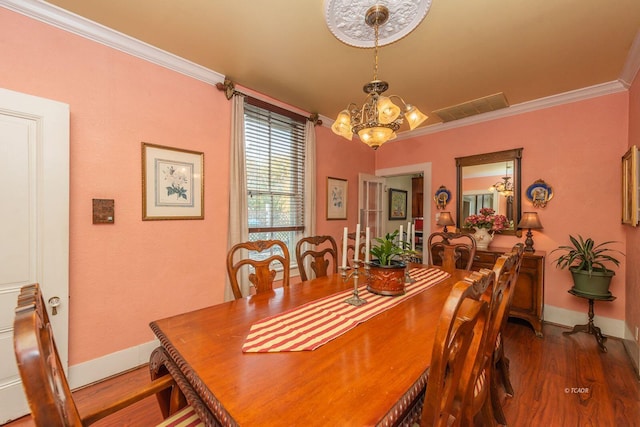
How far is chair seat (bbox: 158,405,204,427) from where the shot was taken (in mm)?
983

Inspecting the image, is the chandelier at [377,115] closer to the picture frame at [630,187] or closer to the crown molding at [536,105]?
the picture frame at [630,187]

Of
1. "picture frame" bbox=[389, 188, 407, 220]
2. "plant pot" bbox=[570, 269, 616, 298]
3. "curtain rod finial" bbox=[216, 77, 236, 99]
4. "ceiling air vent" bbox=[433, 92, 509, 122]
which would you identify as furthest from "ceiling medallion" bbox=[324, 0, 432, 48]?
"picture frame" bbox=[389, 188, 407, 220]

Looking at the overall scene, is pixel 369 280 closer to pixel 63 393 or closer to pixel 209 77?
pixel 63 393

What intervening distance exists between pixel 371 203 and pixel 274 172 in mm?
1825

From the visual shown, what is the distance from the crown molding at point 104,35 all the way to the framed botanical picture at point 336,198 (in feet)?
6.35

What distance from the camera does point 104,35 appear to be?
1.98m

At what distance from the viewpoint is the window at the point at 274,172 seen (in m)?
2.94

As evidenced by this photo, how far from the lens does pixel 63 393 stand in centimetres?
66

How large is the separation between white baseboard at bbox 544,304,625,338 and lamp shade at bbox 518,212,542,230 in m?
0.95

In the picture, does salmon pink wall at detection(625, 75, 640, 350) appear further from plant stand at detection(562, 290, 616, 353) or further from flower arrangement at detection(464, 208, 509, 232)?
flower arrangement at detection(464, 208, 509, 232)

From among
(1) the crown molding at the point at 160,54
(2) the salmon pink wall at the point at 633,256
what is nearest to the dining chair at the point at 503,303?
(2) the salmon pink wall at the point at 633,256

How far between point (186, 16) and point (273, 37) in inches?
23.5

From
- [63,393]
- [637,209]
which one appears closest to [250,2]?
[63,393]

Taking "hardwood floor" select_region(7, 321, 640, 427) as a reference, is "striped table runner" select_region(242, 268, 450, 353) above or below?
above
